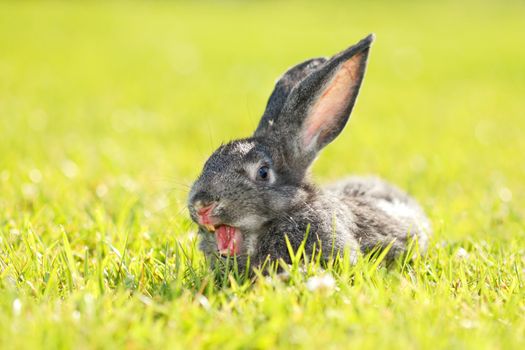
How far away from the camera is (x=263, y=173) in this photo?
14.6 ft

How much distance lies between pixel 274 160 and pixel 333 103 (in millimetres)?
709

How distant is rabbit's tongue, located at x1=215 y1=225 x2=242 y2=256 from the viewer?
4.26m

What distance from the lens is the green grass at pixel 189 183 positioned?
3066 mm

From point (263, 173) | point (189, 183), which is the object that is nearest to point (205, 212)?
point (263, 173)

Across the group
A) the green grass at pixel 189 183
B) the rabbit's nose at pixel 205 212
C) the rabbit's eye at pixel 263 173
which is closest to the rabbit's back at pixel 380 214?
the green grass at pixel 189 183

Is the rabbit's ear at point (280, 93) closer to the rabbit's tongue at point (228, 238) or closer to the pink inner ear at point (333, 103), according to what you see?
the pink inner ear at point (333, 103)

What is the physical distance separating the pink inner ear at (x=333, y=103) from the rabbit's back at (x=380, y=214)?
0.47 metres

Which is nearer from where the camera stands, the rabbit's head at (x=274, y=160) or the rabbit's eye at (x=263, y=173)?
the rabbit's head at (x=274, y=160)

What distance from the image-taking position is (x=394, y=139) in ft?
29.8

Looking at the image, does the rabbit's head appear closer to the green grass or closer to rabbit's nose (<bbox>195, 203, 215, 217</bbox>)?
rabbit's nose (<bbox>195, 203, 215, 217</bbox>)

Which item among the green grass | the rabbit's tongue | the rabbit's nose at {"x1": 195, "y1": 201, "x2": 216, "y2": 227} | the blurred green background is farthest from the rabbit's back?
the rabbit's nose at {"x1": 195, "y1": 201, "x2": 216, "y2": 227}

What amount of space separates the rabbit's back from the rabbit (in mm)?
10

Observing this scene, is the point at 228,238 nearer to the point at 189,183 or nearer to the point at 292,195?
the point at 292,195

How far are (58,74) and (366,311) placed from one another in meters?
12.9
